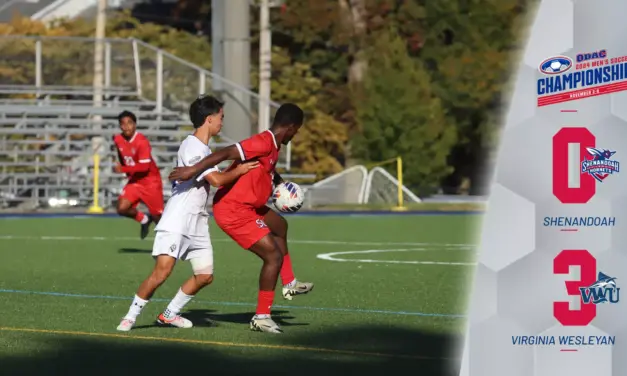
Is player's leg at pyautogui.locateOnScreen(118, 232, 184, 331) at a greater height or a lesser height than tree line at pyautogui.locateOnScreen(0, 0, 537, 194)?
lesser

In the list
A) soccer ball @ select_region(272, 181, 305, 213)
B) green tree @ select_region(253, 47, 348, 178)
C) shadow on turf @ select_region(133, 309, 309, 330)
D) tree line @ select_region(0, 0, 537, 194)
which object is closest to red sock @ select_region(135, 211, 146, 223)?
shadow on turf @ select_region(133, 309, 309, 330)

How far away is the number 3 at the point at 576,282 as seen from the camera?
647cm

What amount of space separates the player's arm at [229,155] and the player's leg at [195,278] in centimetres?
70

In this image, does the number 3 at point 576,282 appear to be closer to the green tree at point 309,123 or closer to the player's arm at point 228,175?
the player's arm at point 228,175

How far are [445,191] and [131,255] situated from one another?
37103 mm

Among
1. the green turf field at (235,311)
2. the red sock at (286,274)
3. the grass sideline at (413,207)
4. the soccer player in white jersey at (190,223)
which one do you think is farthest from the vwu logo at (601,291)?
the grass sideline at (413,207)

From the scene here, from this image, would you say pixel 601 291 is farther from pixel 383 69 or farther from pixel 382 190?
pixel 383 69

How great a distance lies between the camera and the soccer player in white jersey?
11336 mm

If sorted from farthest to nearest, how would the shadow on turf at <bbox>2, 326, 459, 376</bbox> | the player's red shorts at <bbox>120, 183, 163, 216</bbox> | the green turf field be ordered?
the player's red shorts at <bbox>120, 183, 163, 216</bbox> < the green turf field < the shadow on turf at <bbox>2, 326, 459, 376</bbox>

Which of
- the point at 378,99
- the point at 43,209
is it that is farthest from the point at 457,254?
the point at 378,99

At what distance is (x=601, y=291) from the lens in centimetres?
653

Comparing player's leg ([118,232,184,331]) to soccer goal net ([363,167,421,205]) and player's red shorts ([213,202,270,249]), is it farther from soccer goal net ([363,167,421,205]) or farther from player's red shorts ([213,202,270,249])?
soccer goal net ([363,167,421,205])

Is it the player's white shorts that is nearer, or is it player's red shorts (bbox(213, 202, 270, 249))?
the player's white shorts

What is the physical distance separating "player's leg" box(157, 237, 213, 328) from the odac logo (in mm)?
5449
